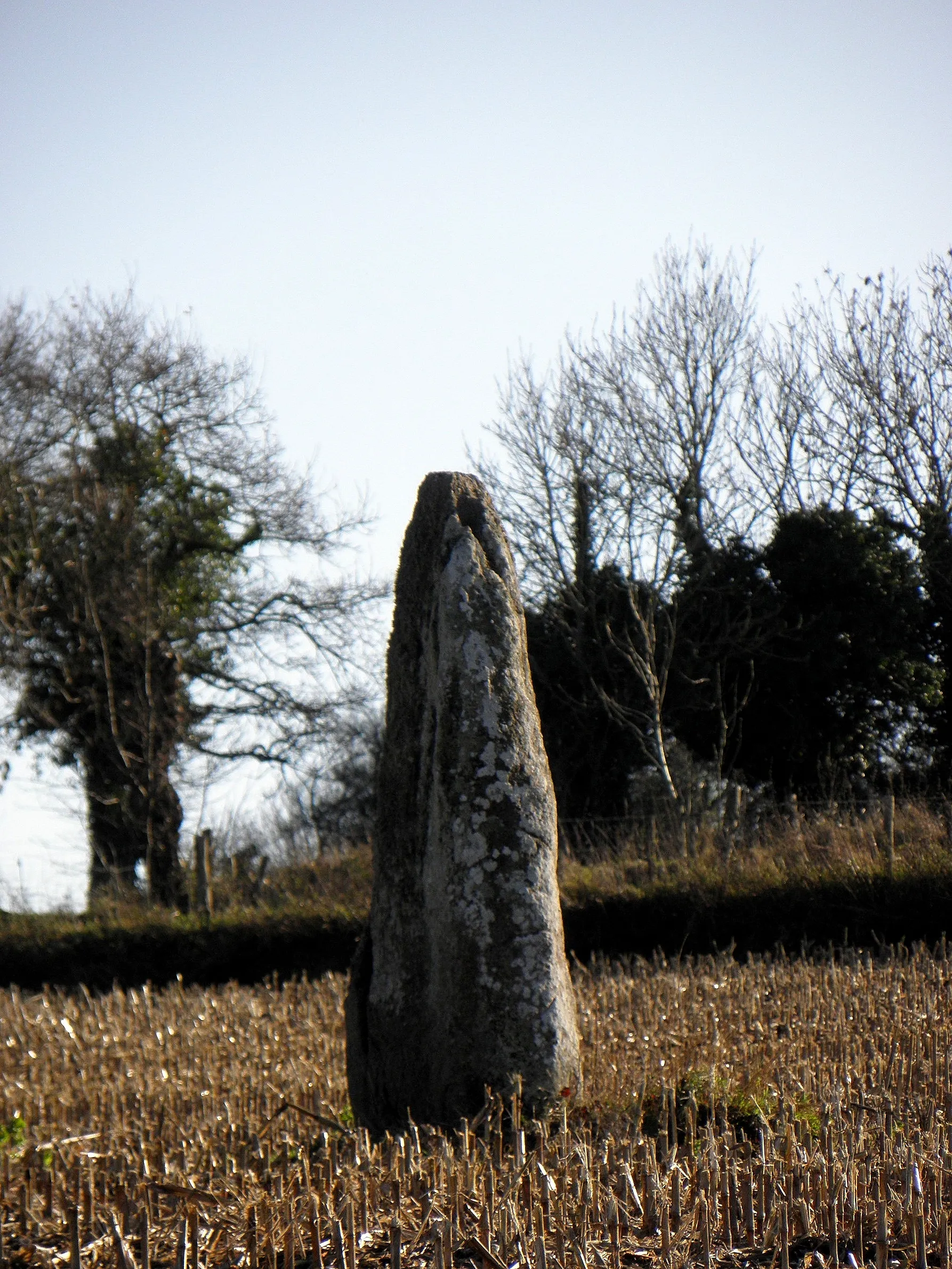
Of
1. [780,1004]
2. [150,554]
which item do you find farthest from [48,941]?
[780,1004]

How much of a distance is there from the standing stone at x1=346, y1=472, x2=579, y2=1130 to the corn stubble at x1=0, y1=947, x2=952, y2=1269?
23 cm

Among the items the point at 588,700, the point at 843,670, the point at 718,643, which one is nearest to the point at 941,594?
the point at 843,670

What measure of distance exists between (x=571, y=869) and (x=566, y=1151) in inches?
407

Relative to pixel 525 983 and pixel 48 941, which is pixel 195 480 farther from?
pixel 525 983

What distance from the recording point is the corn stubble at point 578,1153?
11.3ft

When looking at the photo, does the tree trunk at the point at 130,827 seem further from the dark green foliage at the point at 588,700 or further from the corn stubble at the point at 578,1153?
the corn stubble at the point at 578,1153

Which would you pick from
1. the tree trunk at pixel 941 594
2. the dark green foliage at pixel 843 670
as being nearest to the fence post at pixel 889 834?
the dark green foliage at pixel 843 670

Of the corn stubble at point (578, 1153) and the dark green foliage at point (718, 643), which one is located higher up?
the dark green foliage at point (718, 643)

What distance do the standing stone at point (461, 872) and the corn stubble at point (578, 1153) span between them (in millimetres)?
228

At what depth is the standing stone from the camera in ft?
17.0

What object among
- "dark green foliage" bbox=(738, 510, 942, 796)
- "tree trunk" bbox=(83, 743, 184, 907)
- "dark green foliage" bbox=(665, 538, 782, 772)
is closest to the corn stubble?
"dark green foliage" bbox=(738, 510, 942, 796)

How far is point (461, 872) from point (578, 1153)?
1.48m

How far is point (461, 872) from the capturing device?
5.30m

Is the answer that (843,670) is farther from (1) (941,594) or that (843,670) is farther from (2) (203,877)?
(2) (203,877)
